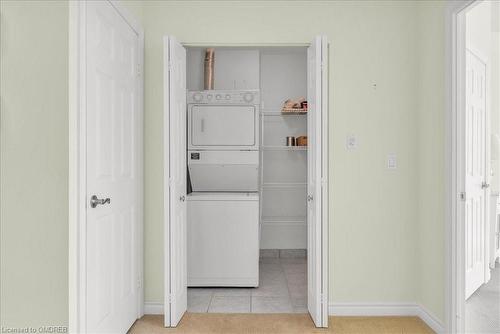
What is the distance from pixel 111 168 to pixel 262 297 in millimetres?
1842

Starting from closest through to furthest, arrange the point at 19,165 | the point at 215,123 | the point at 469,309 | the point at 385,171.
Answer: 1. the point at 19,165
2. the point at 469,309
3. the point at 385,171
4. the point at 215,123

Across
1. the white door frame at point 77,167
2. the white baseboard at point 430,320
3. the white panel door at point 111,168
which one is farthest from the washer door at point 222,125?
the white baseboard at point 430,320

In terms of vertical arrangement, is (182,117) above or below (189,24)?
below

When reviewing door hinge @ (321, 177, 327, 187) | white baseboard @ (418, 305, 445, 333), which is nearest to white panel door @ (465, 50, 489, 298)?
white baseboard @ (418, 305, 445, 333)

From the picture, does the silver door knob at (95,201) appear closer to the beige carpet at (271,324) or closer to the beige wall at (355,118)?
the beige wall at (355,118)

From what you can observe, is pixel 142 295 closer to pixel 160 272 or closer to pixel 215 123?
pixel 160 272

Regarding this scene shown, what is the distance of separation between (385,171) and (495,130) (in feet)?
3.84

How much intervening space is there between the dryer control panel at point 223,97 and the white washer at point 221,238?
93 centimetres

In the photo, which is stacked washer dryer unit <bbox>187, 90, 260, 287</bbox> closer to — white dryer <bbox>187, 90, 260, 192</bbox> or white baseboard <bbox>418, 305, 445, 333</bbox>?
white dryer <bbox>187, 90, 260, 192</bbox>

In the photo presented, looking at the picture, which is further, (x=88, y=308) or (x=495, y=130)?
(x=495, y=130)

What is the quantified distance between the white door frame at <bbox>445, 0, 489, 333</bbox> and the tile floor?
1.15 m

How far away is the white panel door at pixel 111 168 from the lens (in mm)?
2201

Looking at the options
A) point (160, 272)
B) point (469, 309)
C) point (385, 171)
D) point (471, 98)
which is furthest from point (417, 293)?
point (160, 272)

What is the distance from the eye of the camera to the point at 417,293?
121 inches
